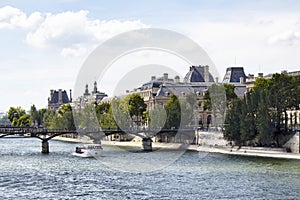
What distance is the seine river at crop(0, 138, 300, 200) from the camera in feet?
146

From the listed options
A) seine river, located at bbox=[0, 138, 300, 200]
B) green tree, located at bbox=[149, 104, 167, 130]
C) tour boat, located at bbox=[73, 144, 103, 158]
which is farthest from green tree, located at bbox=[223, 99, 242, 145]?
green tree, located at bbox=[149, 104, 167, 130]

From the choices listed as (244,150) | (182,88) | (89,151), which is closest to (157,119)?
(89,151)

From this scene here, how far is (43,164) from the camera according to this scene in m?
68.6

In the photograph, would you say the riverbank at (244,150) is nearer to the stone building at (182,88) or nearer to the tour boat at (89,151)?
the tour boat at (89,151)

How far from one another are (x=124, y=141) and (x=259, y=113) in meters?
39.1

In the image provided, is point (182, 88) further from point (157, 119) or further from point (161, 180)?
point (161, 180)

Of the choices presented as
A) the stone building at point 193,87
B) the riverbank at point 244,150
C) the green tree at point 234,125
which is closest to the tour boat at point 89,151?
the riverbank at point 244,150

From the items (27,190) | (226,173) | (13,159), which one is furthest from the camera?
(13,159)

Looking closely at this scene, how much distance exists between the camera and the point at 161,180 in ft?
172

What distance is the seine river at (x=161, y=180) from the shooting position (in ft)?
146

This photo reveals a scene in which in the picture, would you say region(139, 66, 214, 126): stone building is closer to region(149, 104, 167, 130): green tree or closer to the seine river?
region(149, 104, 167, 130): green tree

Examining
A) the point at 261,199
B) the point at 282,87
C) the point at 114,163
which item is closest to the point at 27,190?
the point at 261,199

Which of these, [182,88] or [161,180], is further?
[182,88]

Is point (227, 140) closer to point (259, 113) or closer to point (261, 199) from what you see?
point (259, 113)
